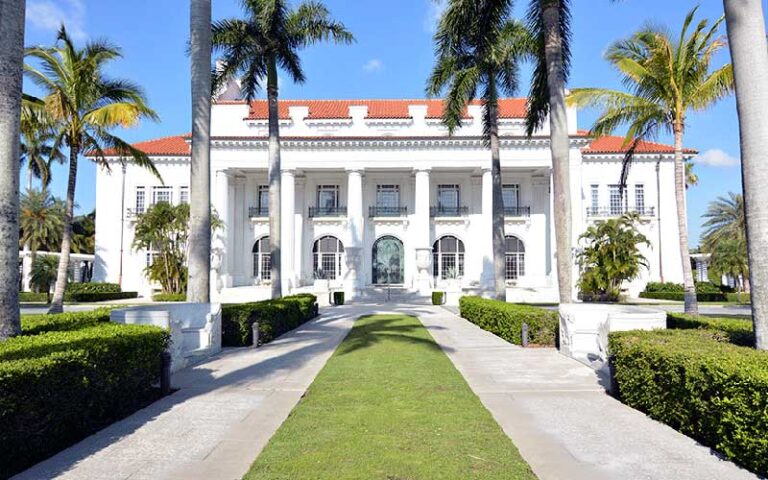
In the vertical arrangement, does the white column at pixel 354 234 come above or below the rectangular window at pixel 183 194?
below

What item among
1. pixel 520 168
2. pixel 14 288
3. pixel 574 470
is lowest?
pixel 574 470

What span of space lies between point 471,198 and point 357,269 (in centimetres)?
1082

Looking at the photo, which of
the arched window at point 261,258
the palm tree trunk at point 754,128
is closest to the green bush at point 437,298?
the arched window at point 261,258

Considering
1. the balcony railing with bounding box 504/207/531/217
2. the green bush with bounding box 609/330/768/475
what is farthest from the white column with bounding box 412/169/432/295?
the green bush with bounding box 609/330/768/475

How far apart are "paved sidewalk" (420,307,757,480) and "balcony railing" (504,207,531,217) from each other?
29667 millimetres

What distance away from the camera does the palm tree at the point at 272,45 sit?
19188 millimetres

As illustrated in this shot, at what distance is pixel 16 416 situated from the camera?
4.34 meters

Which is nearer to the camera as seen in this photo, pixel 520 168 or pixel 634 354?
pixel 634 354

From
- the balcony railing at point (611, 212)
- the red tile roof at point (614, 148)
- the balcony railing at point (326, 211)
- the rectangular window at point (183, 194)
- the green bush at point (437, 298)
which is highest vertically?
the red tile roof at point (614, 148)

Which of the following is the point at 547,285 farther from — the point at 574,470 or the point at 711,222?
the point at 574,470

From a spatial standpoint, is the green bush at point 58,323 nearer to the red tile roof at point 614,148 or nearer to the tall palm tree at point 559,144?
the tall palm tree at point 559,144

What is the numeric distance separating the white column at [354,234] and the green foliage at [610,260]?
45.1 feet

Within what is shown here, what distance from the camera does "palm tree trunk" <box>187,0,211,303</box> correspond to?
462 inches

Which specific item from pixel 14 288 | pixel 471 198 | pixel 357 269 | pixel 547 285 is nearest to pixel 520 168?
pixel 471 198
